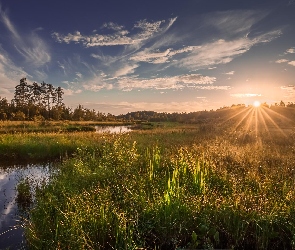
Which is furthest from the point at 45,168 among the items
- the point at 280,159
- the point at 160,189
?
the point at 280,159

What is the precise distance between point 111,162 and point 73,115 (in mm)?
68409

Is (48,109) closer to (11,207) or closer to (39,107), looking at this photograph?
(39,107)

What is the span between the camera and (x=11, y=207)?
27.0ft

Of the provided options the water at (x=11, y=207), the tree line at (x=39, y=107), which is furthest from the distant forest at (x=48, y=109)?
the water at (x=11, y=207)

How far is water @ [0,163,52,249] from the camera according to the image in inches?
243

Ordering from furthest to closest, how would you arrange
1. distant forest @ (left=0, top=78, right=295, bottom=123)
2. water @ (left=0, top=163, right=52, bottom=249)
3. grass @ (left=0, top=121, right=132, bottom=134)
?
distant forest @ (left=0, top=78, right=295, bottom=123), grass @ (left=0, top=121, right=132, bottom=134), water @ (left=0, top=163, right=52, bottom=249)

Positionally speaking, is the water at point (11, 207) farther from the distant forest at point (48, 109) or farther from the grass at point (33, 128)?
the distant forest at point (48, 109)

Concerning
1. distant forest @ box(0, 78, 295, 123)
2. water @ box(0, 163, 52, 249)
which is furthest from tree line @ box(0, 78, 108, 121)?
water @ box(0, 163, 52, 249)

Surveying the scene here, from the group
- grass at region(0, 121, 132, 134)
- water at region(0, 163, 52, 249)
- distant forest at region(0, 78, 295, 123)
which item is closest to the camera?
water at region(0, 163, 52, 249)

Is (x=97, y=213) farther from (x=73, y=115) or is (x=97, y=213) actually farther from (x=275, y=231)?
Answer: (x=73, y=115)

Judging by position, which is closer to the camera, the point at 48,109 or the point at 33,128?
the point at 33,128

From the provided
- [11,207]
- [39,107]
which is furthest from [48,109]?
[11,207]

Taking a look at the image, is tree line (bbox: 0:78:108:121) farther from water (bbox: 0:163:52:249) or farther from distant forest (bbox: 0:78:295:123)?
water (bbox: 0:163:52:249)

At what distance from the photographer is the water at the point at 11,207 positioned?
243 inches
